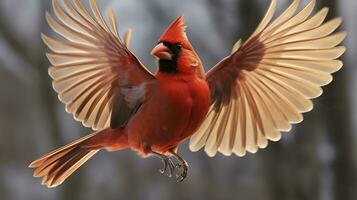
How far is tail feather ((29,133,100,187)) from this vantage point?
78.6 inches

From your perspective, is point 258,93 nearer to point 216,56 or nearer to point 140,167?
point 216,56

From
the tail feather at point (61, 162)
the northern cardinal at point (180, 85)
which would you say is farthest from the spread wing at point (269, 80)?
the tail feather at point (61, 162)

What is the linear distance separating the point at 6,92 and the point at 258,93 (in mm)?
5345

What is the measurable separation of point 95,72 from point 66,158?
0.28m

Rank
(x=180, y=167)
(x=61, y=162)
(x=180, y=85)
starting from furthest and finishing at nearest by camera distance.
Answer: (x=61, y=162) < (x=180, y=167) < (x=180, y=85)

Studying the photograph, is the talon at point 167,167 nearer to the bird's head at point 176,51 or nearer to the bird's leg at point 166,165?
the bird's leg at point 166,165

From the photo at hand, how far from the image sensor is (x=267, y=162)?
18.1 feet

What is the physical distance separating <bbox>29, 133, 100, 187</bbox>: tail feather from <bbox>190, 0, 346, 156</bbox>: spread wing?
0.29 metres

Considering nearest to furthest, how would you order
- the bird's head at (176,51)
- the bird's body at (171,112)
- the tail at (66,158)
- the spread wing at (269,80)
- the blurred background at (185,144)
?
the bird's head at (176,51) → the bird's body at (171,112) → the spread wing at (269,80) → the tail at (66,158) → the blurred background at (185,144)

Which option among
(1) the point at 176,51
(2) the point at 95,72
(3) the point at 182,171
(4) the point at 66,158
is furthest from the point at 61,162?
(1) the point at 176,51

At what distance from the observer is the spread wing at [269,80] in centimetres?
183

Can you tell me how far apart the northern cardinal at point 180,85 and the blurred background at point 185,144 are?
2.20 meters

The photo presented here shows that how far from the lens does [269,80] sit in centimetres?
207

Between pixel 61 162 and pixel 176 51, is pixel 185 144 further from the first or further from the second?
pixel 176 51
